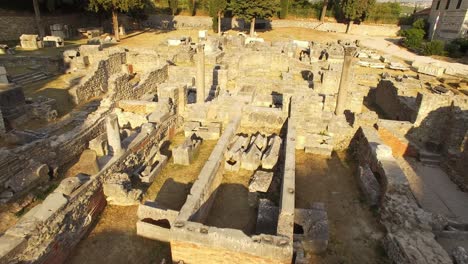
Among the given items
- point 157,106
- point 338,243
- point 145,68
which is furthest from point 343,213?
point 145,68

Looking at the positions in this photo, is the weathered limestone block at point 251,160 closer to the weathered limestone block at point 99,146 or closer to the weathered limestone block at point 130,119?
the weathered limestone block at point 99,146

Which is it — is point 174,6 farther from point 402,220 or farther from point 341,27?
point 402,220

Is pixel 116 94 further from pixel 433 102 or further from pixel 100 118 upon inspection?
pixel 433 102

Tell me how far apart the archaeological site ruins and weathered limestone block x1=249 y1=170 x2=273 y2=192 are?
0.06m

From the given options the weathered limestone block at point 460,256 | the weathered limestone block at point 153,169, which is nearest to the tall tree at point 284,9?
the weathered limestone block at point 153,169

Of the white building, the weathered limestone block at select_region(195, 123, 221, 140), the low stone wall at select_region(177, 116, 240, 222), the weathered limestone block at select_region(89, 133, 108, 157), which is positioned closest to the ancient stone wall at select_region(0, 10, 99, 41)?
the weathered limestone block at select_region(89, 133, 108, 157)

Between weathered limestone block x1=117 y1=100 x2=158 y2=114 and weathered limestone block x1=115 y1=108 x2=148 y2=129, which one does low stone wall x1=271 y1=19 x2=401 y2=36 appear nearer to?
weathered limestone block x1=117 y1=100 x2=158 y2=114

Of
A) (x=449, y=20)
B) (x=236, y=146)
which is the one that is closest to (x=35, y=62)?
(x=236, y=146)

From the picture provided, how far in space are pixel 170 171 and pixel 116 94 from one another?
6785 mm

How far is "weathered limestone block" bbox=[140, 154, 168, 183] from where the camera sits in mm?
10198

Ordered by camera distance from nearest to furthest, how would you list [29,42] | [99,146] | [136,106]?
[99,146] < [136,106] < [29,42]

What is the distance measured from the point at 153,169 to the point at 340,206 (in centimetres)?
635

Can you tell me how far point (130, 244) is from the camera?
26.0ft

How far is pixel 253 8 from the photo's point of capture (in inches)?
1423
